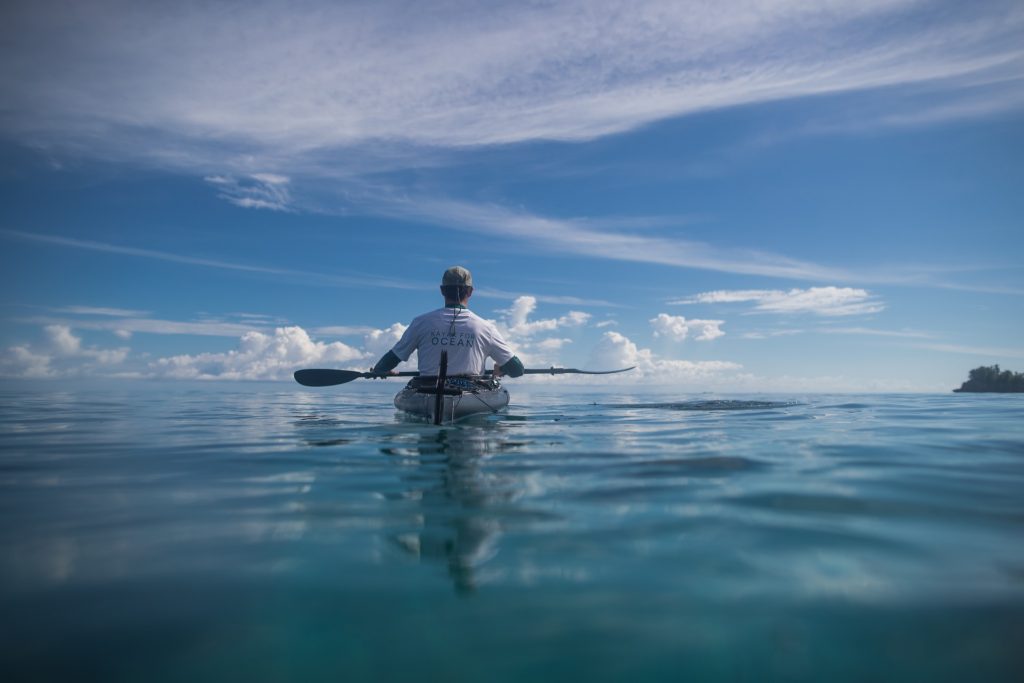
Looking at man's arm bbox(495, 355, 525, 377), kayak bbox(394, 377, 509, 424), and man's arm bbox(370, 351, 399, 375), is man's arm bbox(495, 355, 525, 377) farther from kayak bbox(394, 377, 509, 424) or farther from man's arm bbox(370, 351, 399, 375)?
man's arm bbox(370, 351, 399, 375)

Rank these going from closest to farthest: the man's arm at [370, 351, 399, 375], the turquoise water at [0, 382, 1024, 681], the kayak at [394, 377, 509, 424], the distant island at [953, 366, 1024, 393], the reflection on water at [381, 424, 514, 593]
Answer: the turquoise water at [0, 382, 1024, 681] → the reflection on water at [381, 424, 514, 593] → the kayak at [394, 377, 509, 424] → the man's arm at [370, 351, 399, 375] → the distant island at [953, 366, 1024, 393]

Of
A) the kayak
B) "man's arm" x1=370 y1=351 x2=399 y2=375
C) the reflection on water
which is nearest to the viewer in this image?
the reflection on water

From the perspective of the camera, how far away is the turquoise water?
89.0 inches

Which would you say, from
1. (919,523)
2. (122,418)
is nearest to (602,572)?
(919,523)

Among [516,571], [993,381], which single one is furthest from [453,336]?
[993,381]

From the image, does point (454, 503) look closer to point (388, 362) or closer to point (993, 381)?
point (388, 362)

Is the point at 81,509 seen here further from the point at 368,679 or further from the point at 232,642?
the point at 368,679

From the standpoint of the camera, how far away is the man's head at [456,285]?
10719mm

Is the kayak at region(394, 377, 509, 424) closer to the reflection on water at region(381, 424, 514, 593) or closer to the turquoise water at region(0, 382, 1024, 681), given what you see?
the reflection on water at region(381, 424, 514, 593)

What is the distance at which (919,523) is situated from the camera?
3.90m

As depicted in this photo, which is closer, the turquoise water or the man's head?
the turquoise water

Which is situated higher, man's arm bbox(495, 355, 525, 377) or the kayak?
man's arm bbox(495, 355, 525, 377)

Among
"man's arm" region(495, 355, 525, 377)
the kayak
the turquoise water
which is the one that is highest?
"man's arm" region(495, 355, 525, 377)

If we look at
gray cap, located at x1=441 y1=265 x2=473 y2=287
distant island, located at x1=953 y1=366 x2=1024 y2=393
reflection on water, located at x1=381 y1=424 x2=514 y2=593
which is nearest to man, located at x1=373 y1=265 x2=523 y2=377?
gray cap, located at x1=441 y1=265 x2=473 y2=287
